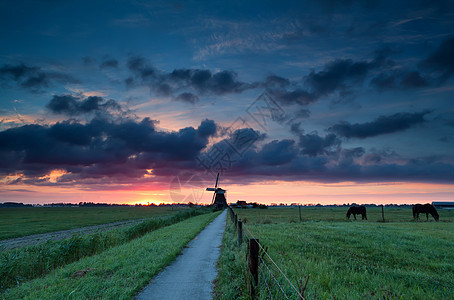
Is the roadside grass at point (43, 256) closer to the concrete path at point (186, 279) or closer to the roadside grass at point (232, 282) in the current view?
the concrete path at point (186, 279)

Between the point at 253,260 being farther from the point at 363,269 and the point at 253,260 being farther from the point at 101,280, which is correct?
the point at 363,269

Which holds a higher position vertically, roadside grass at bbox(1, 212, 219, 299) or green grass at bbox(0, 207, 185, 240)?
roadside grass at bbox(1, 212, 219, 299)

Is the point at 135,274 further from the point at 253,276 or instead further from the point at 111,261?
the point at 253,276

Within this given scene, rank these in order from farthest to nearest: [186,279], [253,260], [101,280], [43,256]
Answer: [43,256] → [186,279] → [101,280] → [253,260]

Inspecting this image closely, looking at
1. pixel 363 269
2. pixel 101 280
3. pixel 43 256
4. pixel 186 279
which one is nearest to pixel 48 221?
pixel 43 256

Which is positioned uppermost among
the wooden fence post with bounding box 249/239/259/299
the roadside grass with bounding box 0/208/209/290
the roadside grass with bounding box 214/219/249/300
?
the wooden fence post with bounding box 249/239/259/299

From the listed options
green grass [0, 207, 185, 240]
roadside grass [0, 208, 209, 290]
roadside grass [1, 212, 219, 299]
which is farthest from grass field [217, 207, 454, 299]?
green grass [0, 207, 185, 240]

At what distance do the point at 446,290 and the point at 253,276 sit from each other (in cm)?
536

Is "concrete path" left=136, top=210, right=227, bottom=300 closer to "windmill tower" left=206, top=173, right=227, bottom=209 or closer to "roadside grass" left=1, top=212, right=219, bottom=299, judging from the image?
"roadside grass" left=1, top=212, right=219, bottom=299

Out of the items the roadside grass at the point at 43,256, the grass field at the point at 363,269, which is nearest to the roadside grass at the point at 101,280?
the roadside grass at the point at 43,256

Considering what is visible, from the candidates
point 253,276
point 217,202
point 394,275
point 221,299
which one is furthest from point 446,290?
point 217,202

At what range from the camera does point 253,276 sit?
6.43 metres

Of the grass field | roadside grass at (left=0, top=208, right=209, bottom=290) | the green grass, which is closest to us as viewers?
the grass field

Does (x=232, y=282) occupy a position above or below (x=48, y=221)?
above
